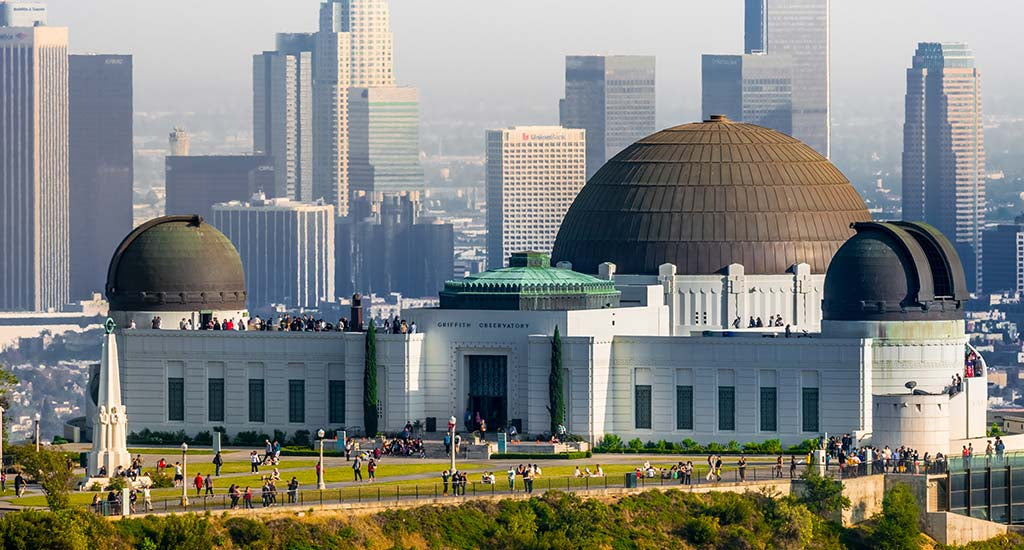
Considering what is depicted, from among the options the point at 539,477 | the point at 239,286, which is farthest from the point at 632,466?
the point at 239,286

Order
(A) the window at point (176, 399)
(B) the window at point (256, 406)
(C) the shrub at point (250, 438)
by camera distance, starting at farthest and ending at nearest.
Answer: (A) the window at point (176, 399) < (B) the window at point (256, 406) < (C) the shrub at point (250, 438)

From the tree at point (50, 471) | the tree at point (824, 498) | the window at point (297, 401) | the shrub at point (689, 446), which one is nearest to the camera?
the tree at point (50, 471)

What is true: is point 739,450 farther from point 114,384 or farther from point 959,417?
point 114,384

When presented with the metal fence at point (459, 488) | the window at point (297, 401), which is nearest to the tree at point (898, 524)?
the metal fence at point (459, 488)

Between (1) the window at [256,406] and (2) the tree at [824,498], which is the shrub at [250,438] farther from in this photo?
(2) the tree at [824,498]

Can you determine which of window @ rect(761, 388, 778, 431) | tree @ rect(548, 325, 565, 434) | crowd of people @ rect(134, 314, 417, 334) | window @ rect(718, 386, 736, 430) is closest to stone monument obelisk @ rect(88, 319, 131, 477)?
crowd of people @ rect(134, 314, 417, 334)

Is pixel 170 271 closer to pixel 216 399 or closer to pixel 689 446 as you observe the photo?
pixel 216 399

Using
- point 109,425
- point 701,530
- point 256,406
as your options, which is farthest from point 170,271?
point 701,530
